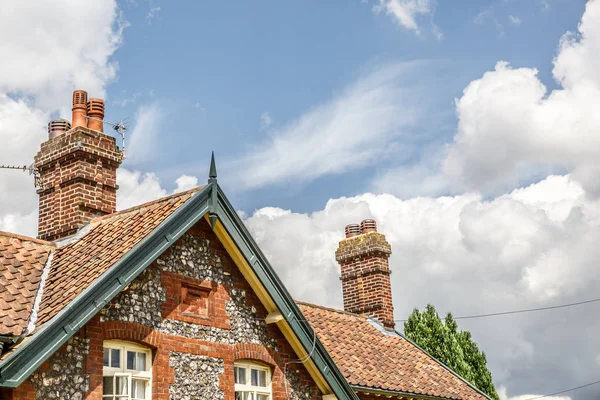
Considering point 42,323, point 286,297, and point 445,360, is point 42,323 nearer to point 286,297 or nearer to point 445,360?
point 286,297

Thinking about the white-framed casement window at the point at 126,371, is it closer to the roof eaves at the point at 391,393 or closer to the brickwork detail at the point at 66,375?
the brickwork detail at the point at 66,375

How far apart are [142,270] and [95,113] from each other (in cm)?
556

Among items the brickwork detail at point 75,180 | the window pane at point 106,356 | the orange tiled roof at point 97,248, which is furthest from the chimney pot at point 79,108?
the window pane at point 106,356

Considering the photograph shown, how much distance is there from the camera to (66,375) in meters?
11.8

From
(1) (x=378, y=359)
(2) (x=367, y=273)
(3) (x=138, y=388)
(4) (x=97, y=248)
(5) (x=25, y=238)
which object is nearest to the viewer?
(3) (x=138, y=388)

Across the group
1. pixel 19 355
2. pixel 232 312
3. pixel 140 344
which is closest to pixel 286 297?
pixel 232 312

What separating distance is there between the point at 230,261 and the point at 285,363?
2163 mm

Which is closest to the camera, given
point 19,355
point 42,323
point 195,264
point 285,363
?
point 19,355

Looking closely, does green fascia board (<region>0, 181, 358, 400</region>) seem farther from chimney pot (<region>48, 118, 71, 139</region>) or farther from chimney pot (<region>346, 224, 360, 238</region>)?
chimney pot (<region>346, 224, 360, 238</region>)

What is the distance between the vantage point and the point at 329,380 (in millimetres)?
15703

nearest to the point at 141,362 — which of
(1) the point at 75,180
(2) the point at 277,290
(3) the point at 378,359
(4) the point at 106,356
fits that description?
(4) the point at 106,356

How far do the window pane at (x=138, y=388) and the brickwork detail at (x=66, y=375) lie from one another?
1.02 meters

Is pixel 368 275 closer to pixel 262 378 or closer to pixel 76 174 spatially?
pixel 262 378

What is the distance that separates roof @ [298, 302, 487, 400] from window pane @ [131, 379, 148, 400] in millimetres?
6219
